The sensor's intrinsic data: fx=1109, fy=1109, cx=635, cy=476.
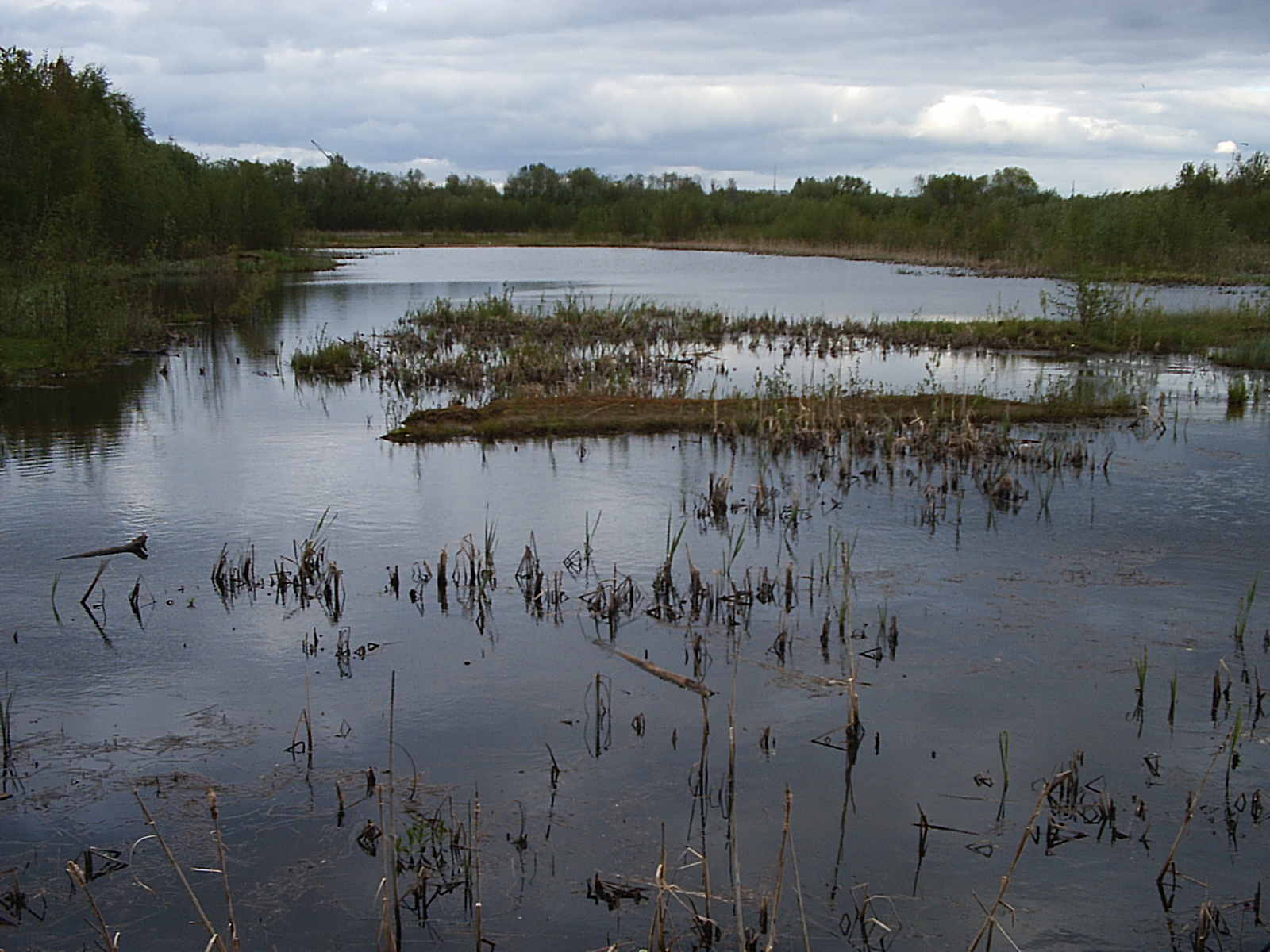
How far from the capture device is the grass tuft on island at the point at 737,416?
13617 mm

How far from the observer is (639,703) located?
21.1 ft

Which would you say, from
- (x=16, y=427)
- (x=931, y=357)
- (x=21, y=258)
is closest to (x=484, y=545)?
(x=16, y=427)

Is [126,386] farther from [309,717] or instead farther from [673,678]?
[673,678]

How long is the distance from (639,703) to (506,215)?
11120 cm

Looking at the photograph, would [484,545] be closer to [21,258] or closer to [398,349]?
[398,349]

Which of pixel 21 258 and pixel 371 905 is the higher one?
pixel 21 258

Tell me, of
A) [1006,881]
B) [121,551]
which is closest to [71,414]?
[121,551]

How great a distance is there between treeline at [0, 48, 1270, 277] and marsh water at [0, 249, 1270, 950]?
13740 mm

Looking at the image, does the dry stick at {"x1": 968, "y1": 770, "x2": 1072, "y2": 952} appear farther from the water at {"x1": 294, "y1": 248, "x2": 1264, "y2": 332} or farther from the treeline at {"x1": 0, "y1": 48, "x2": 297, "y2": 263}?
the water at {"x1": 294, "y1": 248, "x2": 1264, "y2": 332}

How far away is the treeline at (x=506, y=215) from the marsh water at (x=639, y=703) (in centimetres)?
1374

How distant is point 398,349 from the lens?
70.6 feet

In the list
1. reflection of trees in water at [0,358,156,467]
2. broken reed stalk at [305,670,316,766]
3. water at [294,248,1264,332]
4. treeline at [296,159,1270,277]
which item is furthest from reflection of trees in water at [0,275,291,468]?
treeline at [296,159,1270,277]

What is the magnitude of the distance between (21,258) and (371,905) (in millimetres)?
26444

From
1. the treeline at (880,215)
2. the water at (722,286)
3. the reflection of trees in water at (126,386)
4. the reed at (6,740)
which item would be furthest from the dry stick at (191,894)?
the treeline at (880,215)
